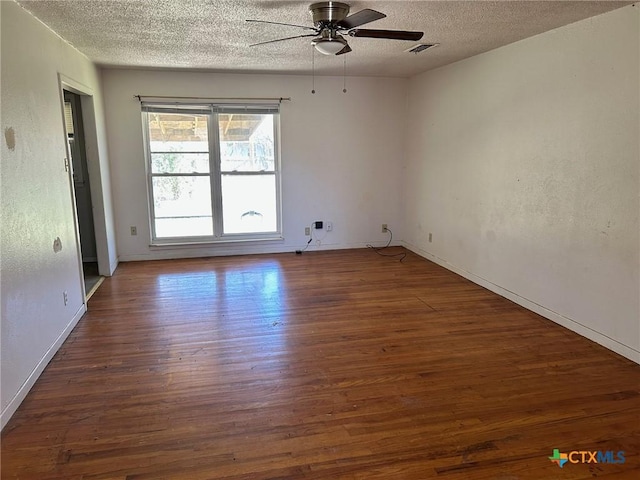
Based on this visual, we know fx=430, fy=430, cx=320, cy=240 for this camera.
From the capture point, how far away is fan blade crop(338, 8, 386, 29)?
2.56m

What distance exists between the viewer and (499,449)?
2.05m

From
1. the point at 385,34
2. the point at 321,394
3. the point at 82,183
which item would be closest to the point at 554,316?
the point at 321,394

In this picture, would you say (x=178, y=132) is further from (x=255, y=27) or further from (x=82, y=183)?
(x=255, y=27)

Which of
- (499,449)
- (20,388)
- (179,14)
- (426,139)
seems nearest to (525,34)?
(426,139)

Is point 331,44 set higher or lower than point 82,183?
higher

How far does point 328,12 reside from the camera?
2799 mm

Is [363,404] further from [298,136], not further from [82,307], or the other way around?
[298,136]

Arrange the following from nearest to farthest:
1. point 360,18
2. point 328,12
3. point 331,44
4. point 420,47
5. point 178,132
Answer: point 360,18
point 328,12
point 331,44
point 420,47
point 178,132

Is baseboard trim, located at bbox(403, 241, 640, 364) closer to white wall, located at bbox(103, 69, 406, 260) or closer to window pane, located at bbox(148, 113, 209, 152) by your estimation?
white wall, located at bbox(103, 69, 406, 260)

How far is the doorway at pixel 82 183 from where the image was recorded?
4820 mm

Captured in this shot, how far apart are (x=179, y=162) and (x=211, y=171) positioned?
0.41m

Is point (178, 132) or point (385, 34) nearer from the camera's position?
point (385, 34)

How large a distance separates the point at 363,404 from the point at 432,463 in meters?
0.54

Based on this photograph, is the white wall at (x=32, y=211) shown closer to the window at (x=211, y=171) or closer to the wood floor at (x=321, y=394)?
the wood floor at (x=321, y=394)
